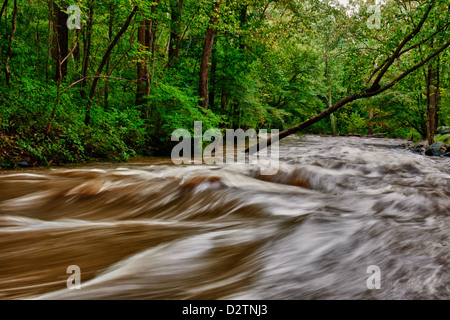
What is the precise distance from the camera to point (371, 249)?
212cm

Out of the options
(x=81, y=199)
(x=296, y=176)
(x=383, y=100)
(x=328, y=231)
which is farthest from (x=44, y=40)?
(x=383, y=100)

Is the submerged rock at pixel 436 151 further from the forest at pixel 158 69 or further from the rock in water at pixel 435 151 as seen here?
the forest at pixel 158 69

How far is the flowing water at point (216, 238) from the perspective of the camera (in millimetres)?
1648

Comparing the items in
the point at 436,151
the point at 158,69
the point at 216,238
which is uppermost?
the point at 158,69

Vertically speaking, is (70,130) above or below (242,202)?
above

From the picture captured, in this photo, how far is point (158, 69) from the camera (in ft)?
32.8

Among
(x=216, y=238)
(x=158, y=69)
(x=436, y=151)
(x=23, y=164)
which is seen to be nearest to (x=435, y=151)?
(x=436, y=151)

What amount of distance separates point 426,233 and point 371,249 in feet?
1.99

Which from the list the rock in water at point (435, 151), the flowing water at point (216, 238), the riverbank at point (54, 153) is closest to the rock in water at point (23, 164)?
the riverbank at point (54, 153)

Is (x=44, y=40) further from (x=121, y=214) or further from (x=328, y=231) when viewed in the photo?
(x=328, y=231)

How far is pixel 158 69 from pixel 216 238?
8636 millimetres

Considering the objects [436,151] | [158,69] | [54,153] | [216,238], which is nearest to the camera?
[216,238]

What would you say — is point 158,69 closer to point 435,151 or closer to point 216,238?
point 216,238
